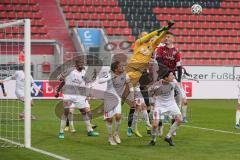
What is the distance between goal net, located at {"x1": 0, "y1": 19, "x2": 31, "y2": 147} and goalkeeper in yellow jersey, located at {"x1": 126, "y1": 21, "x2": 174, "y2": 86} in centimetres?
284

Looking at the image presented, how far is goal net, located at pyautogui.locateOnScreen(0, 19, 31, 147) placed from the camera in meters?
13.2

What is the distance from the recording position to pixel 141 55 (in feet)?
50.6

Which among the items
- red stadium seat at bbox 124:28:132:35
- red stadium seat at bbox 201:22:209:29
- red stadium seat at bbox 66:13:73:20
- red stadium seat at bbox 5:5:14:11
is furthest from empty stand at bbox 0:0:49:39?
red stadium seat at bbox 201:22:209:29

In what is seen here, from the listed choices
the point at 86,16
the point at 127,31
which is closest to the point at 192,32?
the point at 127,31

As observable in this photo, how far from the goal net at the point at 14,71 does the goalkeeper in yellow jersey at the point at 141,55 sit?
2840 mm

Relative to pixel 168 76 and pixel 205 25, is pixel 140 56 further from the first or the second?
pixel 205 25

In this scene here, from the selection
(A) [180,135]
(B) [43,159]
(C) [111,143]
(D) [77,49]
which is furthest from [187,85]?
(B) [43,159]

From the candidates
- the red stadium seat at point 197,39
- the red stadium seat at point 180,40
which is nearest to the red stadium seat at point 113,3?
the red stadium seat at point 180,40

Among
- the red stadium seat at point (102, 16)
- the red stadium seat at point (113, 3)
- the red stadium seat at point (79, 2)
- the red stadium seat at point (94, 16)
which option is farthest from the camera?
the red stadium seat at point (113, 3)

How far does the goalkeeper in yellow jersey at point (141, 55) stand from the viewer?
48.9 ft

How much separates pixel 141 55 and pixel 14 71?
760 cm

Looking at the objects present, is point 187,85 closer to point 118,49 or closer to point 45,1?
point 118,49

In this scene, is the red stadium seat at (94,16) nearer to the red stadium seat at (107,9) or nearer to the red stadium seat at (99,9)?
the red stadium seat at (99,9)

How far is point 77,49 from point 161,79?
23256 mm
